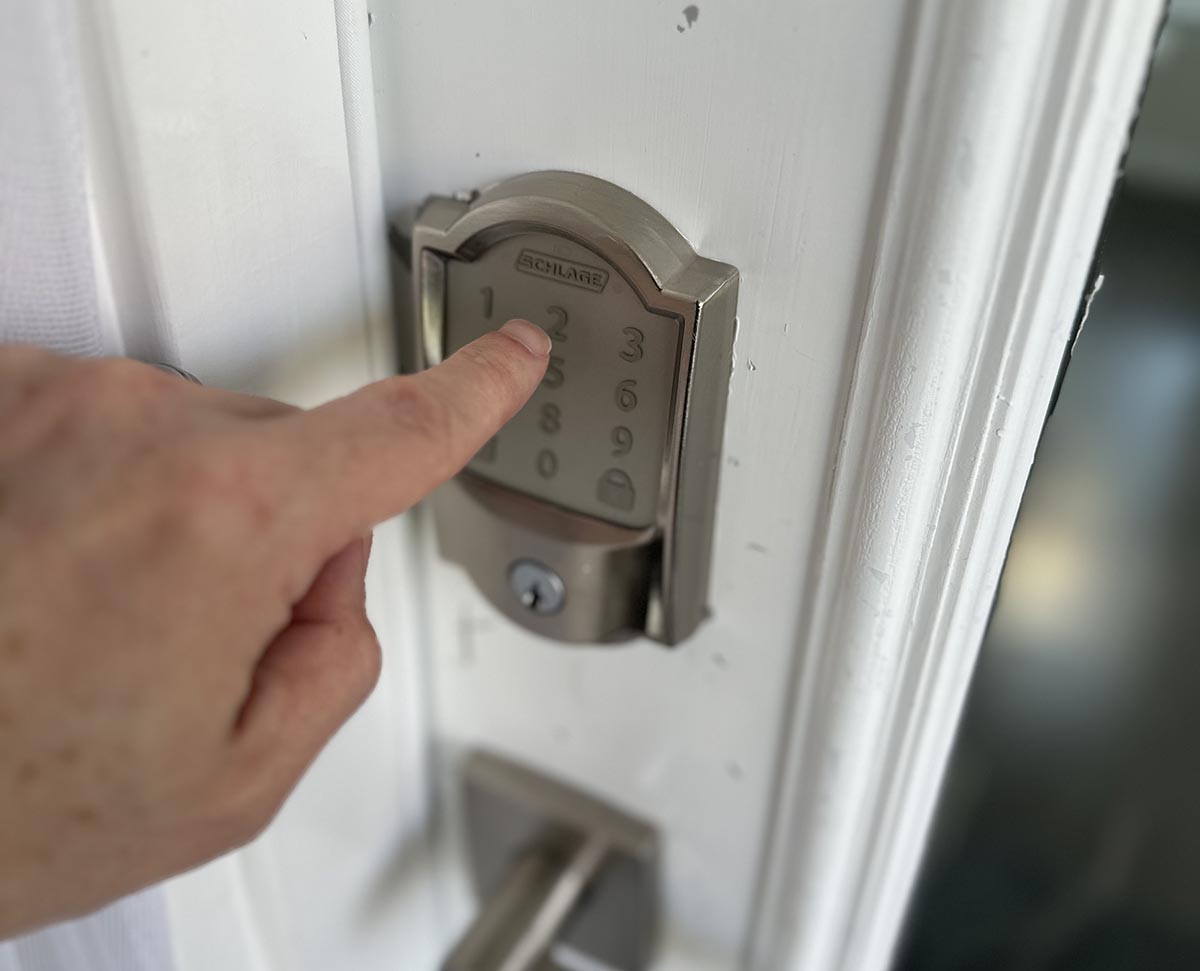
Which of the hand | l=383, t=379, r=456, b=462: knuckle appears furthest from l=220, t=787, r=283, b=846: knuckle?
l=383, t=379, r=456, b=462: knuckle

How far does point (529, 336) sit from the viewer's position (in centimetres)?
32

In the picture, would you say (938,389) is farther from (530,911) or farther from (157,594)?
(530,911)

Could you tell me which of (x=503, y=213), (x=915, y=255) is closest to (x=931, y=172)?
(x=915, y=255)

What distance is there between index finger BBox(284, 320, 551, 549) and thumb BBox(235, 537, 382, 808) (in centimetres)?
4

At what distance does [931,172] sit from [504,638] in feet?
1.01

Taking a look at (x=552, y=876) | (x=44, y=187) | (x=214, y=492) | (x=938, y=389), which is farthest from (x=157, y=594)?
(x=552, y=876)

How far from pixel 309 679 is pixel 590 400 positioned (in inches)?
5.5

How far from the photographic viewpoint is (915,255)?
0.92 ft

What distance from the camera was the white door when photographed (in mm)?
267

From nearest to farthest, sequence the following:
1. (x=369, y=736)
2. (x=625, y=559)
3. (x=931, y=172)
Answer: (x=931, y=172) < (x=625, y=559) < (x=369, y=736)

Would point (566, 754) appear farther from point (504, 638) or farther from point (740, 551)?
point (740, 551)

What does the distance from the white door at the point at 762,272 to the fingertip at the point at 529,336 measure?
0.20 feet

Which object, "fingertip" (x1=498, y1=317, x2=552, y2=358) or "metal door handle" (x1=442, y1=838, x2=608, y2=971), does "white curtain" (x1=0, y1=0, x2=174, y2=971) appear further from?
"metal door handle" (x1=442, y1=838, x2=608, y2=971)

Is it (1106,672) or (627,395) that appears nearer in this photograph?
(627,395)
